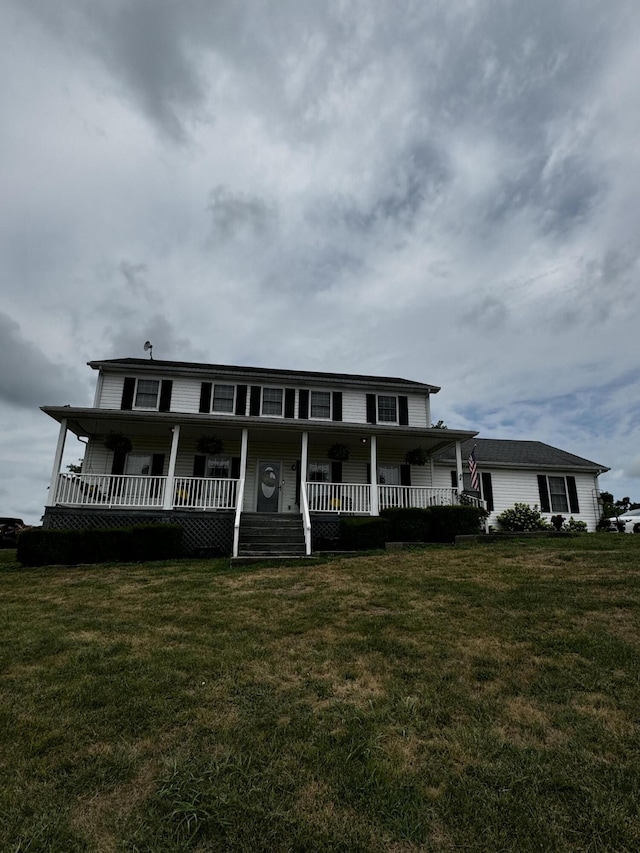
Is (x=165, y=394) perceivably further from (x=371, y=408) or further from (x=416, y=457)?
(x=416, y=457)

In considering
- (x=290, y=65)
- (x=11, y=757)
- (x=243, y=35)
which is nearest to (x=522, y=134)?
(x=290, y=65)

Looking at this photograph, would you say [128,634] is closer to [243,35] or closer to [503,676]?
[503,676]

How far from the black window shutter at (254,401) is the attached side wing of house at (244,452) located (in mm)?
39

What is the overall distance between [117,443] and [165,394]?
2933 millimetres

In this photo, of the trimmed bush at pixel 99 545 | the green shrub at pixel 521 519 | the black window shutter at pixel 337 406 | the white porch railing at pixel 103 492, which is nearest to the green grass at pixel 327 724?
the trimmed bush at pixel 99 545

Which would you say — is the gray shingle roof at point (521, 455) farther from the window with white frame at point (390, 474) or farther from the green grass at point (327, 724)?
the green grass at point (327, 724)

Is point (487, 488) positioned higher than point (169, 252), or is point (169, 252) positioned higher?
point (169, 252)

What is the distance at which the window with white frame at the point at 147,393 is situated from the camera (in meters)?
16.3

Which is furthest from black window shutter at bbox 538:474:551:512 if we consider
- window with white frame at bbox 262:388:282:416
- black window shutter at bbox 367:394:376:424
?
window with white frame at bbox 262:388:282:416

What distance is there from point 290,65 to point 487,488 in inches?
647

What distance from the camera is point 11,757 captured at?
2695mm

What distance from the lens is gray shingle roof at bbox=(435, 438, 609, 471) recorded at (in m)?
19.0

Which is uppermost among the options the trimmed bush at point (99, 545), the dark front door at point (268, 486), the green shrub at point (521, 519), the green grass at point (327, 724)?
the dark front door at point (268, 486)

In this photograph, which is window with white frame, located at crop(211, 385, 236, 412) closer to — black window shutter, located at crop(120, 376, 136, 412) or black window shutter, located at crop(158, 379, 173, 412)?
black window shutter, located at crop(158, 379, 173, 412)
